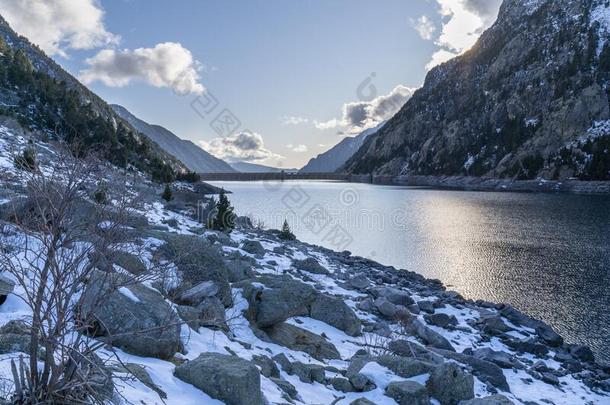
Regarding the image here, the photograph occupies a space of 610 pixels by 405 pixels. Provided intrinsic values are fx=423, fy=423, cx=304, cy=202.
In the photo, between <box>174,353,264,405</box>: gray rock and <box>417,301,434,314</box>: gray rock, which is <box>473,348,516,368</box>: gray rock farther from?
<box>174,353,264,405</box>: gray rock

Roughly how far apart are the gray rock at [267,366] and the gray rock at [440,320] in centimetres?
1126

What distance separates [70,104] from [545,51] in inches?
6919

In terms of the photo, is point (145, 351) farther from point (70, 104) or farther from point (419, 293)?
point (70, 104)

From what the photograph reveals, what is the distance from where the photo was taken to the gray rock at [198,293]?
11234 mm

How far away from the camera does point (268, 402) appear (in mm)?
7387

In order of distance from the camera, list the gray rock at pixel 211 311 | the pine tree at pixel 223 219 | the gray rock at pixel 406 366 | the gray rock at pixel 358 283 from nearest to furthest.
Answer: the gray rock at pixel 406 366 < the gray rock at pixel 211 311 < the gray rock at pixel 358 283 < the pine tree at pixel 223 219

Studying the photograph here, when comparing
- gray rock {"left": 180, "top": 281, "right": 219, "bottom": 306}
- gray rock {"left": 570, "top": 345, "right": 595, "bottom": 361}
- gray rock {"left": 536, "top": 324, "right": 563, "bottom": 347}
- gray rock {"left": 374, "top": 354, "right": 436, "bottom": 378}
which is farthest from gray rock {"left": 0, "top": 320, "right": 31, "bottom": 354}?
gray rock {"left": 536, "top": 324, "right": 563, "bottom": 347}

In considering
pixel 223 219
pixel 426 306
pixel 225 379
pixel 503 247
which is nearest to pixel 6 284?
pixel 225 379

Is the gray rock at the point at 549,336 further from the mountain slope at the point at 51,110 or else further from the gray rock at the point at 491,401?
the mountain slope at the point at 51,110

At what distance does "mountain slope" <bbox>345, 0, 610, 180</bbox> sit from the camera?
13162 centimetres

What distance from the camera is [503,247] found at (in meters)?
37.8

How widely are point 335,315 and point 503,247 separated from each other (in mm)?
28764

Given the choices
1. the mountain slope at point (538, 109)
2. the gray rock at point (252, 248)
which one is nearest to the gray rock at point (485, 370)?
the gray rock at point (252, 248)

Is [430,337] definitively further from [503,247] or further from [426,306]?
[503,247]
